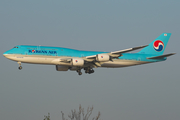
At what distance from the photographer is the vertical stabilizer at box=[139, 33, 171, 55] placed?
7469 cm

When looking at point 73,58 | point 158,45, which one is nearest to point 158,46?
point 158,45

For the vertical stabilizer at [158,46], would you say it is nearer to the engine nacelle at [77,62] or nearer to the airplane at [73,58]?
the airplane at [73,58]

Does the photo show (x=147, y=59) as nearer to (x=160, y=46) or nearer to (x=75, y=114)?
(x=160, y=46)

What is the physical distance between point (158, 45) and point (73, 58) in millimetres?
22056

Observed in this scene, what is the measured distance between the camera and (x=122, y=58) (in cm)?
6969

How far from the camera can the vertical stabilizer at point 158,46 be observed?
245 feet

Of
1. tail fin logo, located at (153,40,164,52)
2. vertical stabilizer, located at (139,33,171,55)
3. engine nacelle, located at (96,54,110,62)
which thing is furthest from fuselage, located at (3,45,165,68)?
tail fin logo, located at (153,40,164,52)

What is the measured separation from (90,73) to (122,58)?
726 cm

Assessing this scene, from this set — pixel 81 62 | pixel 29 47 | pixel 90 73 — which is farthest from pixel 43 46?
pixel 90 73

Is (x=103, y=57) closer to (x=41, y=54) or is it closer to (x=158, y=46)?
(x=41, y=54)

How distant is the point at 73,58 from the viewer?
2530 inches

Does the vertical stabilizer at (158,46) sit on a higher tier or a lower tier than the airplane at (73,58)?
higher

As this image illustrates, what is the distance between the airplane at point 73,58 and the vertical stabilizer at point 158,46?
326 cm

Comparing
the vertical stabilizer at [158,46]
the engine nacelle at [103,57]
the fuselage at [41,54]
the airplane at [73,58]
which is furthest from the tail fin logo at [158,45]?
the engine nacelle at [103,57]
